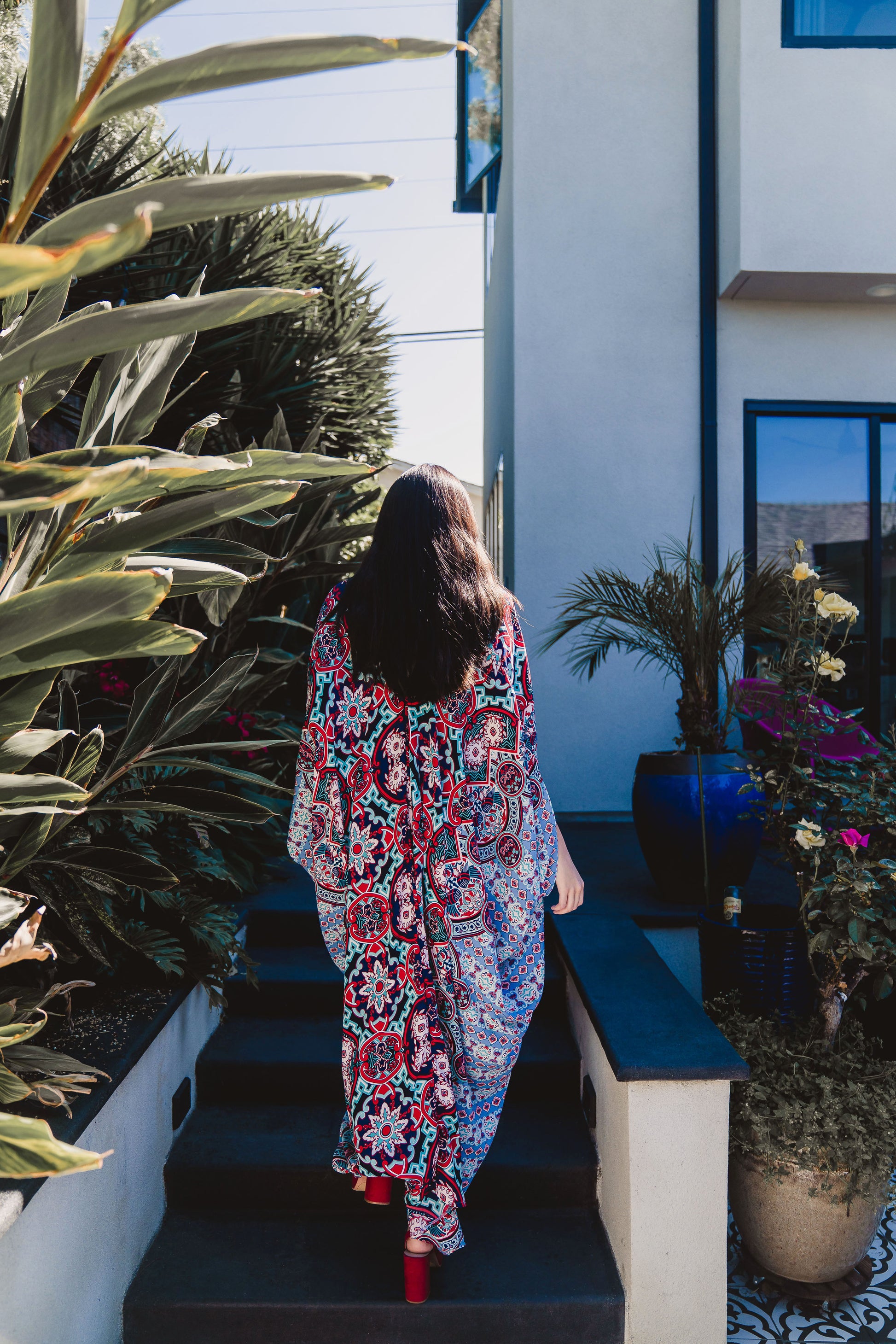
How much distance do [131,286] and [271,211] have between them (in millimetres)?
2234

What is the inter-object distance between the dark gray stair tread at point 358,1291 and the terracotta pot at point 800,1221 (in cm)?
37

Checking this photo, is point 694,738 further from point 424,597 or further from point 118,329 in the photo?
point 118,329

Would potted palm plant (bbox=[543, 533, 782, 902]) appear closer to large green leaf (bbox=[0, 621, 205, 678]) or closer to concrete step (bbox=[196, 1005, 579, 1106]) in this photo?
concrete step (bbox=[196, 1005, 579, 1106])

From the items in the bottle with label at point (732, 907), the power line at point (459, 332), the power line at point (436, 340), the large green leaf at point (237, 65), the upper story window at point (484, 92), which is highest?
the power line at point (459, 332)

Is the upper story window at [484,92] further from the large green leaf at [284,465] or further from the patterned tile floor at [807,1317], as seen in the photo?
the patterned tile floor at [807,1317]

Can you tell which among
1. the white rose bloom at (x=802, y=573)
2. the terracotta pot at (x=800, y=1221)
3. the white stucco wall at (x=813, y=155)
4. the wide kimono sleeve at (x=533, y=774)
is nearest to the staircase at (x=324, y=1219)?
the terracotta pot at (x=800, y=1221)

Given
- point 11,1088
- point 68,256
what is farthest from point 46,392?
point 11,1088

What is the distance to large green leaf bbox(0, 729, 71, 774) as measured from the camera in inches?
33.5

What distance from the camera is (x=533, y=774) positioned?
6.09 ft

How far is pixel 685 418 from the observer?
4.78 metres

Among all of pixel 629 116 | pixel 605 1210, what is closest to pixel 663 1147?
pixel 605 1210

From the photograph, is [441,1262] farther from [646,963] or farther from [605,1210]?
[646,963]

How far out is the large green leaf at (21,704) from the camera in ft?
2.75

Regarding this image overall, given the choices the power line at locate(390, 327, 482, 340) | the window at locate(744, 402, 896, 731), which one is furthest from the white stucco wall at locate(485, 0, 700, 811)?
the power line at locate(390, 327, 482, 340)
